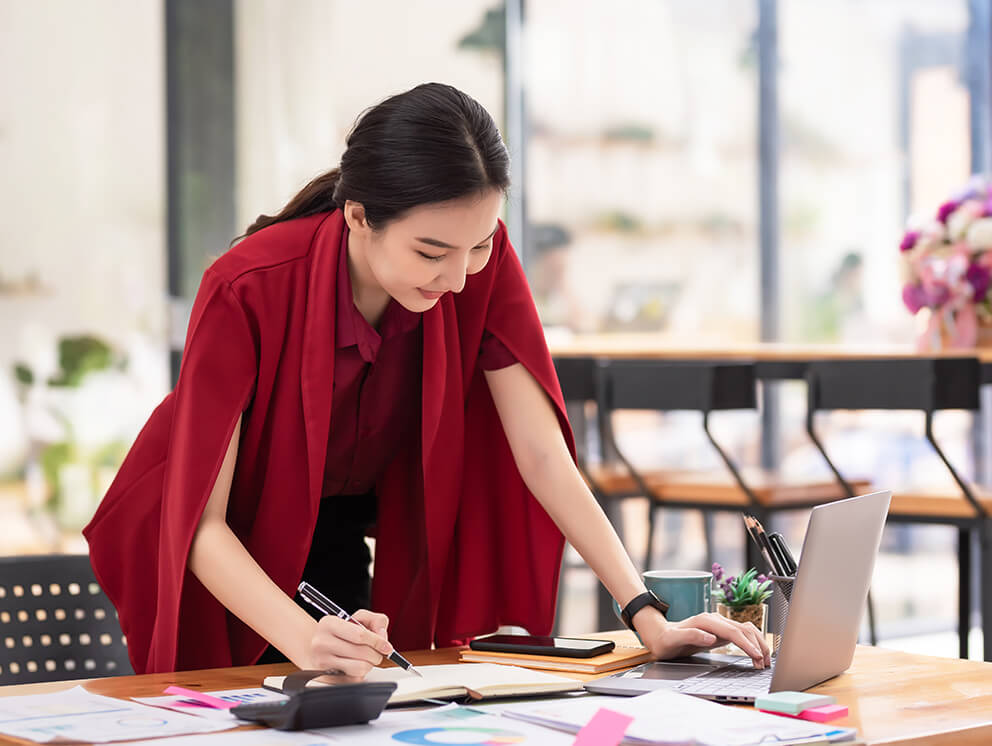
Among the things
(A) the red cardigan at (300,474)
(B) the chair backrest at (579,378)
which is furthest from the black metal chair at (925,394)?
(A) the red cardigan at (300,474)

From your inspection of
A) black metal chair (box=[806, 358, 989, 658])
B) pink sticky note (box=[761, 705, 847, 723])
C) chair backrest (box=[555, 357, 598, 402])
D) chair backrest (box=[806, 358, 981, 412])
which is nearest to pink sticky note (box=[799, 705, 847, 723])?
pink sticky note (box=[761, 705, 847, 723])

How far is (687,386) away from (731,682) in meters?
2.10

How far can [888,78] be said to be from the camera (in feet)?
18.4

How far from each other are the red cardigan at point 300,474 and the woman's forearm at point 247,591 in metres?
0.03

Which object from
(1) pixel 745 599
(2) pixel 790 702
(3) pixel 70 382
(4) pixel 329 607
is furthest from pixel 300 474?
(3) pixel 70 382

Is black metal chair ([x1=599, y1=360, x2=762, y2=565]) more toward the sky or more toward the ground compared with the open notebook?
more toward the sky

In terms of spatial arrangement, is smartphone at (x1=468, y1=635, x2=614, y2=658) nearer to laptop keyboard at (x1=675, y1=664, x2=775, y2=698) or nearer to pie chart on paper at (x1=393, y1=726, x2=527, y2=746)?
laptop keyboard at (x1=675, y1=664, x2=775, y2=698)

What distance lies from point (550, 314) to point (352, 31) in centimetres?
137

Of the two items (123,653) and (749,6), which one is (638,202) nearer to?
(749,6)

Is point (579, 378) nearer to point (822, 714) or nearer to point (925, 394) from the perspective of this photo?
point (925, 394)

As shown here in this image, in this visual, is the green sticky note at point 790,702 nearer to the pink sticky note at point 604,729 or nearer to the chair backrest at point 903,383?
the pink sticky note at point 604,729

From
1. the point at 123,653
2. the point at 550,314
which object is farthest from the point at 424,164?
the point at 550,314

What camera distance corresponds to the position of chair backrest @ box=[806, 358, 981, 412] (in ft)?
10.3

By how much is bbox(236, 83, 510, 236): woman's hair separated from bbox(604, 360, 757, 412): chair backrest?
6.19 ft
